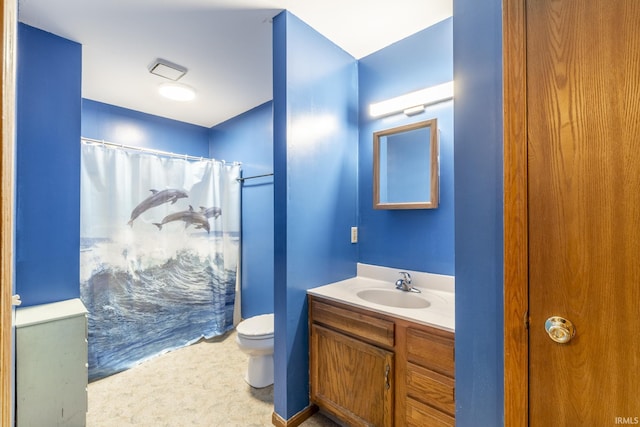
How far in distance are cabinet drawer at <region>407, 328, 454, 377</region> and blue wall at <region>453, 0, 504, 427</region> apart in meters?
0.19

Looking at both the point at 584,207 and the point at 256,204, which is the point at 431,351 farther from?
the point at 256,204

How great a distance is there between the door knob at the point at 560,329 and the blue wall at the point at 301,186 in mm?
1199

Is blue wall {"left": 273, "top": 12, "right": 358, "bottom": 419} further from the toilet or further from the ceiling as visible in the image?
the toilet

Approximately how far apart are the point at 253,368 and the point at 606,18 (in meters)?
2.45

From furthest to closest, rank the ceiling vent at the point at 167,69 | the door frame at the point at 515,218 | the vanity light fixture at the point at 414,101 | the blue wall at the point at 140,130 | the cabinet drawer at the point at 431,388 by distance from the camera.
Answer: the blue wall at the point at 140,130, the ceiling vent at the point at 167,69, the vanity light fixture at the point at 414,101, the cabinet drawer at the point at 431,388, the door frame at the point at 515,218

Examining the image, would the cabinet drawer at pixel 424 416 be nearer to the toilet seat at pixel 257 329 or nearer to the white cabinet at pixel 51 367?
the toilet seat at pixel 257 329

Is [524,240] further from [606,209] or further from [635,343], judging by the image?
[635,343]

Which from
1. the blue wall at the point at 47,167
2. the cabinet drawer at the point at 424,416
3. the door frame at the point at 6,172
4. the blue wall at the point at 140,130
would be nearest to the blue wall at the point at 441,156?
the cabinet drawer at the point at 424,416

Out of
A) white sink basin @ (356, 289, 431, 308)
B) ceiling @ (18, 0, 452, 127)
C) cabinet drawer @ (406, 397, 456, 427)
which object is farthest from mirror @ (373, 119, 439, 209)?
cabinet drawer @ (406, 397, 456, 427)

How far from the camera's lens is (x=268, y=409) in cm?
173

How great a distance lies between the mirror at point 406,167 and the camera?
5.49 feet

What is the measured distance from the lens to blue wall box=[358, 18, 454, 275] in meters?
1.67

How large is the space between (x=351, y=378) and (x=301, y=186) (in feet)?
3.77

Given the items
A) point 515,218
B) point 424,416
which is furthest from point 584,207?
point 424,416
